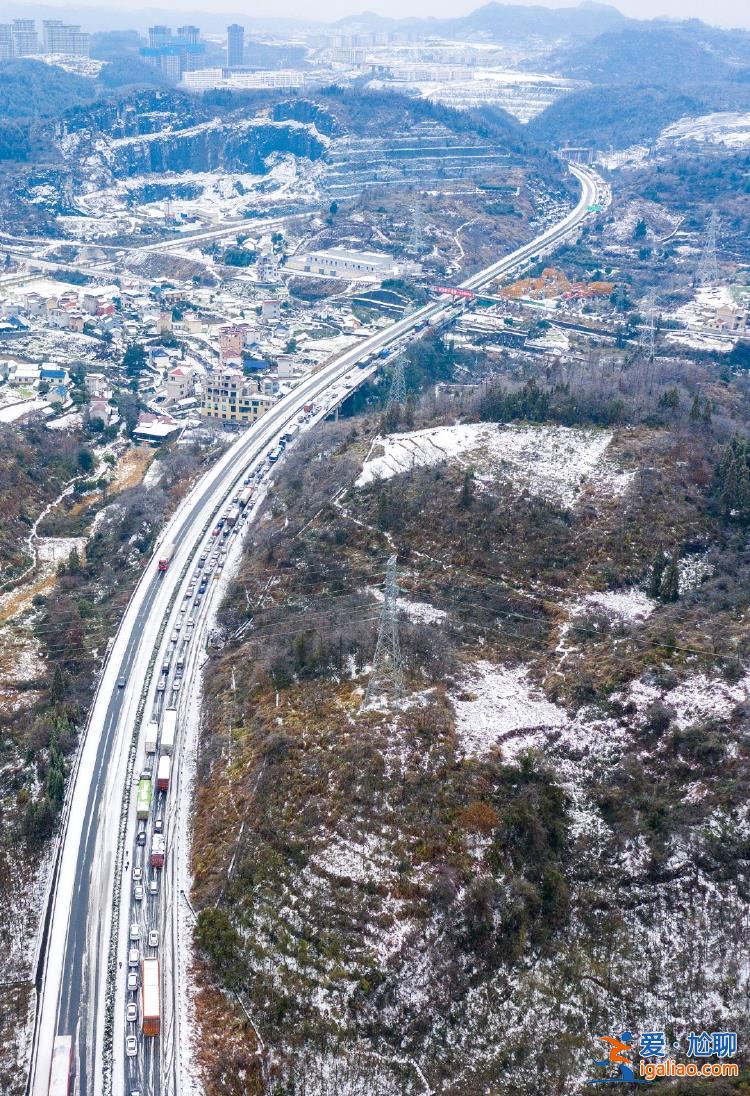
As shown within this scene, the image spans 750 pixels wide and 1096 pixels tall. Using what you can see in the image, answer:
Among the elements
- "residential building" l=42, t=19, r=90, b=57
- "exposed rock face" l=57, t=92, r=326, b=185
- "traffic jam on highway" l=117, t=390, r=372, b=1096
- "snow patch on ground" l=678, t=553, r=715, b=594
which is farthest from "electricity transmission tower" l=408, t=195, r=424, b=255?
"residential building" l=42, t=19, r=90, b=57

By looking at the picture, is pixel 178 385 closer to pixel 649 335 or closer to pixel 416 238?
pixel 649 335

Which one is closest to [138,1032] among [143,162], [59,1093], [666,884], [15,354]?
[59,1093]

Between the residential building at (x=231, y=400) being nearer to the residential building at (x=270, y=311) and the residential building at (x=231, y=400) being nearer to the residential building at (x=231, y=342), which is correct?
the residential building at (x=231, y=342)

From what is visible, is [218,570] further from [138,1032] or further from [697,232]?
[697,232]

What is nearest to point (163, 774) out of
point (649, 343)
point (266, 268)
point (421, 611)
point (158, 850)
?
point (158, 850)

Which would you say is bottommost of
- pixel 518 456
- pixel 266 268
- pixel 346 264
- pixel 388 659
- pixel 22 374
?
pixel 22 374

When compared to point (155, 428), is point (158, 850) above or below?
below

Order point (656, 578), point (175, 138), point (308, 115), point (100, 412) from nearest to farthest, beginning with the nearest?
1. point (656, 578)
2. point (100, 412)
3. point (175, 138)
4. point (308, 115)

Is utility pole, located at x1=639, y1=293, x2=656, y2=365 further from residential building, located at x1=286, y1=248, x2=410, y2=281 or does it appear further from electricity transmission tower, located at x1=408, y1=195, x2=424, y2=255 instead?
electricity transmission tower, located at x1=408, y1=195, x2=424, y2=255
